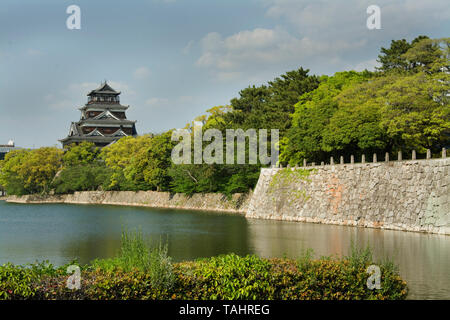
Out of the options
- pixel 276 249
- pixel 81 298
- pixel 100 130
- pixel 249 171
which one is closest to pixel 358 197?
pixel 276 249

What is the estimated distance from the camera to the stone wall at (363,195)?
78.4 feet

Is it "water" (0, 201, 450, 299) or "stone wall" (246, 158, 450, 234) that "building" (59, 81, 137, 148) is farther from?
"water" (0, 201, 450, 299)

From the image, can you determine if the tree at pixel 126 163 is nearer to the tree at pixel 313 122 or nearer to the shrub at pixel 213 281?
the tree at pixel 313 122

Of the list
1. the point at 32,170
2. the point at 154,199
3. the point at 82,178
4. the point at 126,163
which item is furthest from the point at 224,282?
the point at 32,170

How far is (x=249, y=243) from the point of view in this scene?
21516 millimetres

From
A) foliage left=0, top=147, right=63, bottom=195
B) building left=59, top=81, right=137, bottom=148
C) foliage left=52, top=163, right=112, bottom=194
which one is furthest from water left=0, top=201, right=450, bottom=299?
building left=59, top=81, right=137, bottom=148

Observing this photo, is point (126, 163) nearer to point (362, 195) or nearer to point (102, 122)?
point (102, 122)

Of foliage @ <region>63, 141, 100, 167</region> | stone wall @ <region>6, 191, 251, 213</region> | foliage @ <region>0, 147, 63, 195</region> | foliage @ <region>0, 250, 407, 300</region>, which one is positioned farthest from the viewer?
foliage @ <region>63, 141, 100, 167</region>

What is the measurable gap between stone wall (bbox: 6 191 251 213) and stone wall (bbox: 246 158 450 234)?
676 centimetres

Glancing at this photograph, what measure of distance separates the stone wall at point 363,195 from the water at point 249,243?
3.98 feet

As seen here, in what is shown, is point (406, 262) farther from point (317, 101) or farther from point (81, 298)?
point (317, 101)

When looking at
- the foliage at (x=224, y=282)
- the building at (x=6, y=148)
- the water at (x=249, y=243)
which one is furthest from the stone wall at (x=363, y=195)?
the building at (x=6, y=148)

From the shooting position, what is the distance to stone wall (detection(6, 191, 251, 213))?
44781mm

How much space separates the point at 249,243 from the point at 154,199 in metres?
34.4
